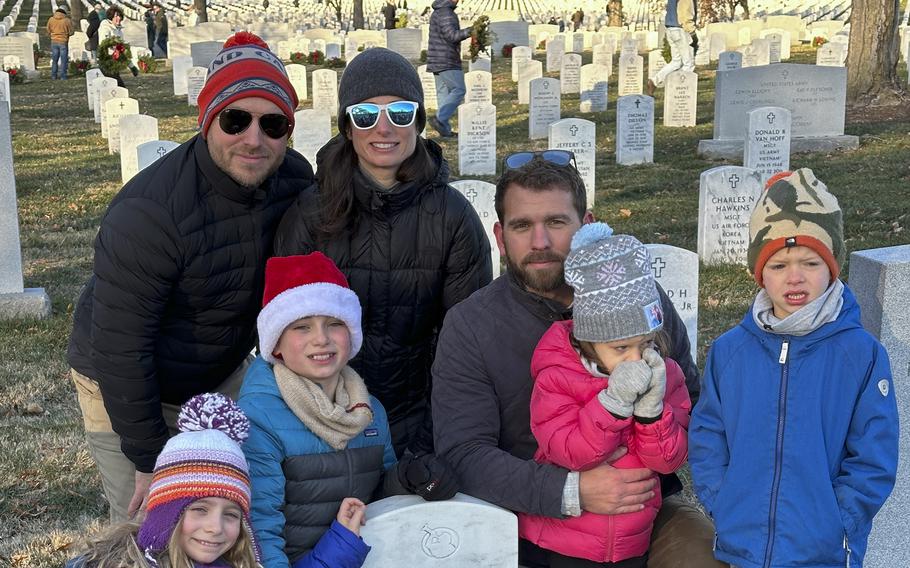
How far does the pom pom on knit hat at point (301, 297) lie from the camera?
3.18m

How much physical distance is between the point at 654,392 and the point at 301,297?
3.54 feet

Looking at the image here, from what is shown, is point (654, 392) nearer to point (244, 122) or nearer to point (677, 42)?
point (244, 122)

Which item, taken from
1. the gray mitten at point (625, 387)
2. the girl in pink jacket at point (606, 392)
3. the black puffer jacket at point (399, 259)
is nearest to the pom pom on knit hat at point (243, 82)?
the black puffer jacket at point (399, 259)

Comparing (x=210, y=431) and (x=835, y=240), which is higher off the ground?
(x=835, y=240)

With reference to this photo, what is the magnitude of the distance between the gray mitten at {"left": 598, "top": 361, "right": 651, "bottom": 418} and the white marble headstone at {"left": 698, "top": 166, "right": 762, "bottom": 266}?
261 inches

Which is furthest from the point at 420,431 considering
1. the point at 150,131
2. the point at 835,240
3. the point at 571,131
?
the point at 150,131

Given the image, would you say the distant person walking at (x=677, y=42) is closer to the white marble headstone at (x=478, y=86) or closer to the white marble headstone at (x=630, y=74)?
the white marble headstone at (x=630, y=74)

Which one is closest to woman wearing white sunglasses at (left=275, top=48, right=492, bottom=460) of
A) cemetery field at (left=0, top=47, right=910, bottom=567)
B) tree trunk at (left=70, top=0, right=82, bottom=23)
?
cemetery field at (left=0, top=47, right=910, bottom=567)

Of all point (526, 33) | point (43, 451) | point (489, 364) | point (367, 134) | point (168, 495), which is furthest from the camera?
point (526, 33)

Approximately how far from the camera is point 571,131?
39.6 ft

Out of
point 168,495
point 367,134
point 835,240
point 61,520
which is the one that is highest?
point 367,134

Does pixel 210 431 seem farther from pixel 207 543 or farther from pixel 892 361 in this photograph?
pixel 892 361

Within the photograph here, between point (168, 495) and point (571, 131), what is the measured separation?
976 cm

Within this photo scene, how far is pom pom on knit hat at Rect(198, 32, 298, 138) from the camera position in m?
3.52
